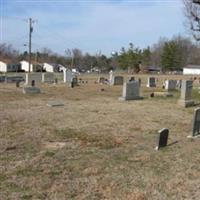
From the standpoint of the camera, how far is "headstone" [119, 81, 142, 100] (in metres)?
22.0

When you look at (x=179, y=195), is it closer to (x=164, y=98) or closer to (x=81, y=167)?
(x=81, y=167)

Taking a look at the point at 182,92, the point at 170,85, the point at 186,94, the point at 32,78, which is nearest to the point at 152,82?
the point at 170,85

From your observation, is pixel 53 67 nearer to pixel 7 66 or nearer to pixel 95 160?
pixel 7 66

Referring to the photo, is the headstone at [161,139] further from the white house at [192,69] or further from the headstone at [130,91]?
the white house at [192,69]

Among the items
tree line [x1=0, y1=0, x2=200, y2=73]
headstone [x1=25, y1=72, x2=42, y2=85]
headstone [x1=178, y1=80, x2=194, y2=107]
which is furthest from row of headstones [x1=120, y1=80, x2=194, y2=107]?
tree line [x1=0, y1=0, x2=200, y2=73]

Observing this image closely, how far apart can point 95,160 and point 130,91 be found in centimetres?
1473

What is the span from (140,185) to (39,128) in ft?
19.3

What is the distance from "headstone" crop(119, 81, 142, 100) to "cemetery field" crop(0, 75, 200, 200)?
800cm

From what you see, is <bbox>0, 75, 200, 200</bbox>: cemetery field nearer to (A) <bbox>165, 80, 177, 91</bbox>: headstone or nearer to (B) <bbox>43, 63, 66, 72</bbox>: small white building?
(A) <bbox>165, 80, 177, 91</bbox>: headstone

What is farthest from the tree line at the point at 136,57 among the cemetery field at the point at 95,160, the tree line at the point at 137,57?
the cemetery field at the point at 95,160

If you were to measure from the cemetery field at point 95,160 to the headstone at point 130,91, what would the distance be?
26.2ft

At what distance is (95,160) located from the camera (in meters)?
7.86

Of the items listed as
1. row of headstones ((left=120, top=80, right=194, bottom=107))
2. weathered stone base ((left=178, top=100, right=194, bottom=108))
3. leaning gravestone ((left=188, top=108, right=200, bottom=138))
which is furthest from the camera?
row of headstones ((left=120, top=80, right=194, bottom=107))

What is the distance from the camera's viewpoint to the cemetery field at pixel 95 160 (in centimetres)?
604
